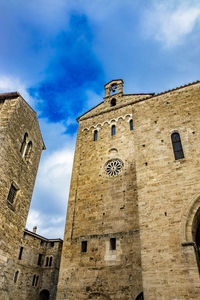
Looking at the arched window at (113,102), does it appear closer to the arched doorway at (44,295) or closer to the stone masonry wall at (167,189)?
the stone masonry wall at (167,189)

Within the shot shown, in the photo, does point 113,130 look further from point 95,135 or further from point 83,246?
point 83,246

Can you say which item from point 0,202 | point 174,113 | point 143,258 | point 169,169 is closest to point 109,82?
point 174,113

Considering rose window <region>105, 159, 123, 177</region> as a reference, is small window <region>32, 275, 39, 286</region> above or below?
below

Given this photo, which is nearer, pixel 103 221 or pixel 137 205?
pixel 137 205

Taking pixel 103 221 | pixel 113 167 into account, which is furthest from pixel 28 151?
pixel 103 221

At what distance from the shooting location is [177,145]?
437 inches

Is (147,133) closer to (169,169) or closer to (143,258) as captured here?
(169,169)

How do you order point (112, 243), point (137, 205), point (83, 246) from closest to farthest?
point (112, 243) < point (137, 205) < point (83, 246)

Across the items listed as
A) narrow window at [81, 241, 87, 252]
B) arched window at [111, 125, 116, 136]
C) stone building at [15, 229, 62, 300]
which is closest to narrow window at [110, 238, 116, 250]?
narrow window at [81, 241, 87, 252]

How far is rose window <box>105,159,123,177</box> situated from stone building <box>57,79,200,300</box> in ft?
0.23

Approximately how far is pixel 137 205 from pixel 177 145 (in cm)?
437

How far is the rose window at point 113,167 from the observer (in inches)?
611

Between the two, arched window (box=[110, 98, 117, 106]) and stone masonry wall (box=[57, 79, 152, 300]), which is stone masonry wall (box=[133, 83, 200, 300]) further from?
arched window (box=[110, 98, 117, 106])

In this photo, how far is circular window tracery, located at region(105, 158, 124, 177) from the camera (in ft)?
50.8
